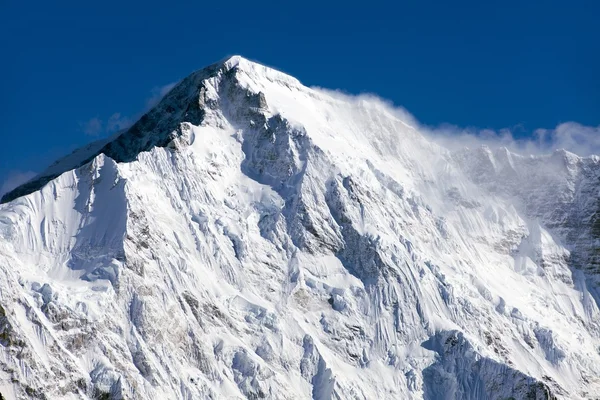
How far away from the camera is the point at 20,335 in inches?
7101

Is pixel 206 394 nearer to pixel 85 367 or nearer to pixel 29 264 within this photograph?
pixel 85 367

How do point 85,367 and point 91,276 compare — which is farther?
point 91,276

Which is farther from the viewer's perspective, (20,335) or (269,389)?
(269,389)

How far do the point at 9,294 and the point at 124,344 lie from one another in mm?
17160

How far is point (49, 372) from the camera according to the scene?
18062cm

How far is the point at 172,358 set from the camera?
195375 millimetres

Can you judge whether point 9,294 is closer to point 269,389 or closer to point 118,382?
point 118,382

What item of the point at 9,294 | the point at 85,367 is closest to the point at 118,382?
the point at 85,367

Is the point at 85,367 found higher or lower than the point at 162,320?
lower

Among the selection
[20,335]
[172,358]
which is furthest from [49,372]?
[172,358]

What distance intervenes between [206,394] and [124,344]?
12888 millimetres

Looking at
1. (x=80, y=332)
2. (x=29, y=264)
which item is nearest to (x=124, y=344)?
(x=80, y=332)

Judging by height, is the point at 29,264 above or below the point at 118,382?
above

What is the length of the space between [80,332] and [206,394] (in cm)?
1908
